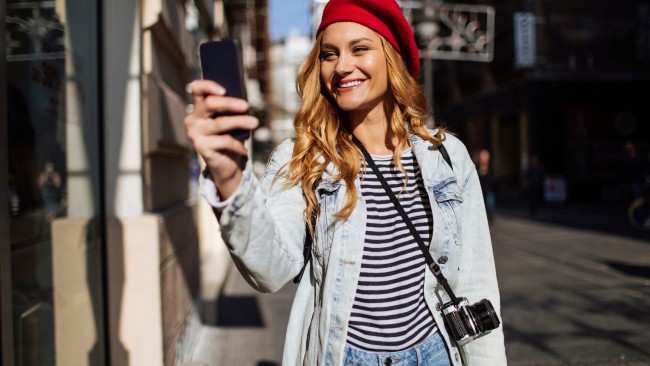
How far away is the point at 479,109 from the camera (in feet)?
96.5

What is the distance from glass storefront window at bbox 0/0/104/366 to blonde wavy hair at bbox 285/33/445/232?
3.35 ft

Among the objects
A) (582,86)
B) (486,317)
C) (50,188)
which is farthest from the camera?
(582,86)

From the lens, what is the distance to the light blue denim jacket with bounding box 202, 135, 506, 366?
1694 millimetres

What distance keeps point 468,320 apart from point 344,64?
0.84 meters

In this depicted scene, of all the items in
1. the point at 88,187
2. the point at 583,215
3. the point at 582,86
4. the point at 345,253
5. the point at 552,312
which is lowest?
Result: the point at 552,312

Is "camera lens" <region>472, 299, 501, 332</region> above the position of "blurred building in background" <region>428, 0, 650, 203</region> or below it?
below

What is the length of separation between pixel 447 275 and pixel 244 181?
0.83 meters

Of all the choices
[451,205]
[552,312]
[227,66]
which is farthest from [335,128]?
[552,312]

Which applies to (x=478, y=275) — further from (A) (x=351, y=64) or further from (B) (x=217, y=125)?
(B) (x=217, y=125)

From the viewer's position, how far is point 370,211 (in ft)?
5.93

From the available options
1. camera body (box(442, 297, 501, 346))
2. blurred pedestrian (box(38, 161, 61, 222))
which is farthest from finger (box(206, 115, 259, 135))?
blurred pedestrian (box(38, 161, 61, 222))

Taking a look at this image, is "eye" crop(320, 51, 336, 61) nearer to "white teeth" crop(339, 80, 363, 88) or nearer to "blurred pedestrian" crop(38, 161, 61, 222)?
"white teeth" crop(339, 80, 363, 88)

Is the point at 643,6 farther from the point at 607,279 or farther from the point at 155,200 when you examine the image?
the point at 155,200

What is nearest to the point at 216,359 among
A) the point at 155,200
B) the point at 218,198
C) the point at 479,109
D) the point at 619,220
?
the point at 155,200
